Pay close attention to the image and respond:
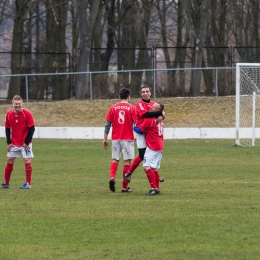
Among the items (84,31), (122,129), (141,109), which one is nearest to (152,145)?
(141,109)

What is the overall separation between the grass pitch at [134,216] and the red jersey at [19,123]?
39.6 inches

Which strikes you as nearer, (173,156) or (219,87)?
(173,156)

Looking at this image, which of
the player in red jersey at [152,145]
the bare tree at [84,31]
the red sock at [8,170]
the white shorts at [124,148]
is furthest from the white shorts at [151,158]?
the bare tree at [84,31]

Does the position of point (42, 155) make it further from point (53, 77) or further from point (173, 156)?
point (53, 77)

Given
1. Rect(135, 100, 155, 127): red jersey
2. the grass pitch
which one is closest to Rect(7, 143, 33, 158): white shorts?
the grass pitch

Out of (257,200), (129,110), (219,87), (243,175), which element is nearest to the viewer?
(257,200)

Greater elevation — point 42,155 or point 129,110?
point 129,110

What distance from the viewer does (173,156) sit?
24.4 meters

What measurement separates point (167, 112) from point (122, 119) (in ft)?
78.6

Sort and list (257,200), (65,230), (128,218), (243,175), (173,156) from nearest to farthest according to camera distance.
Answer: (65,230) < (128,218) < (257,200) < (243,175) < (173,156)

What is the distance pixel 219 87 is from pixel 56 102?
8.14 m

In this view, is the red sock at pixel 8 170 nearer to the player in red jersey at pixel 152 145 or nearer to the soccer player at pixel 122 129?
the soccer player at pixel 122 129

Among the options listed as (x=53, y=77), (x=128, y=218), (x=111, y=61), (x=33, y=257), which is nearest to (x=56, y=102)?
(x=53, y=77)

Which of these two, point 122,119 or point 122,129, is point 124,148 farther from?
point 122,119
